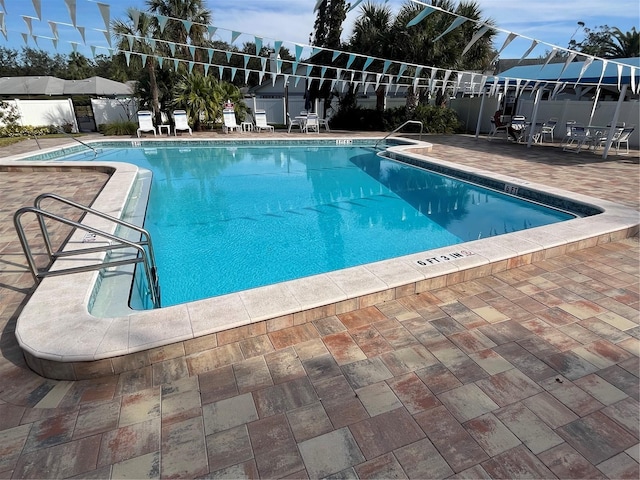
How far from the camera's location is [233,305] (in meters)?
2.79

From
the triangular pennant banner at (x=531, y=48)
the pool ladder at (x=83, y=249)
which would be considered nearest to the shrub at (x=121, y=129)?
the pool ladder at (x=83, y=249)

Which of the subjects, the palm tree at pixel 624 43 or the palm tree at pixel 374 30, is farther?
the palm tree at pixel 624 43

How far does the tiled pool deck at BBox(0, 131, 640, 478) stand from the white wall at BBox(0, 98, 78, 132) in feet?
55.1

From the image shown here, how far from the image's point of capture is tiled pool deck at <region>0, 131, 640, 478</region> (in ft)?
5.74

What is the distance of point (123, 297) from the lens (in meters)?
3.24

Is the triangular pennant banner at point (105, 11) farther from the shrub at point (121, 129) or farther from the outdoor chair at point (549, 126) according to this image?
the outdoor chair at point (549, 126)

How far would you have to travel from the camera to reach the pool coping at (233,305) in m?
2.30

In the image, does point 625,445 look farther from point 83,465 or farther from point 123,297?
point 123,297

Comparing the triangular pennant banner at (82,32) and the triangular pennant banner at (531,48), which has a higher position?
the triangular pennant banner at (82,32)

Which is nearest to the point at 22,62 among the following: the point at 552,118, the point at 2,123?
the point at 2,123

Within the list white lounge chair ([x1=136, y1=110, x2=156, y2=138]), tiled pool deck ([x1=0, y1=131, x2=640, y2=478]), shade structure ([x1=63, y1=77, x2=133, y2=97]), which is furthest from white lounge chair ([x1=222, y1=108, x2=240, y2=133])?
tiled pool deck ([x1=0, y1=131, x2=640, y2=478])

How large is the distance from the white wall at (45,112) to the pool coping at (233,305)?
52.5 ft

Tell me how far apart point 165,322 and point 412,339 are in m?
1.76

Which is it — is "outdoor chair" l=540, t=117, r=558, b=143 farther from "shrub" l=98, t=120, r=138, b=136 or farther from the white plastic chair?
"shrub" l=98, t=120, r=138, b=136
